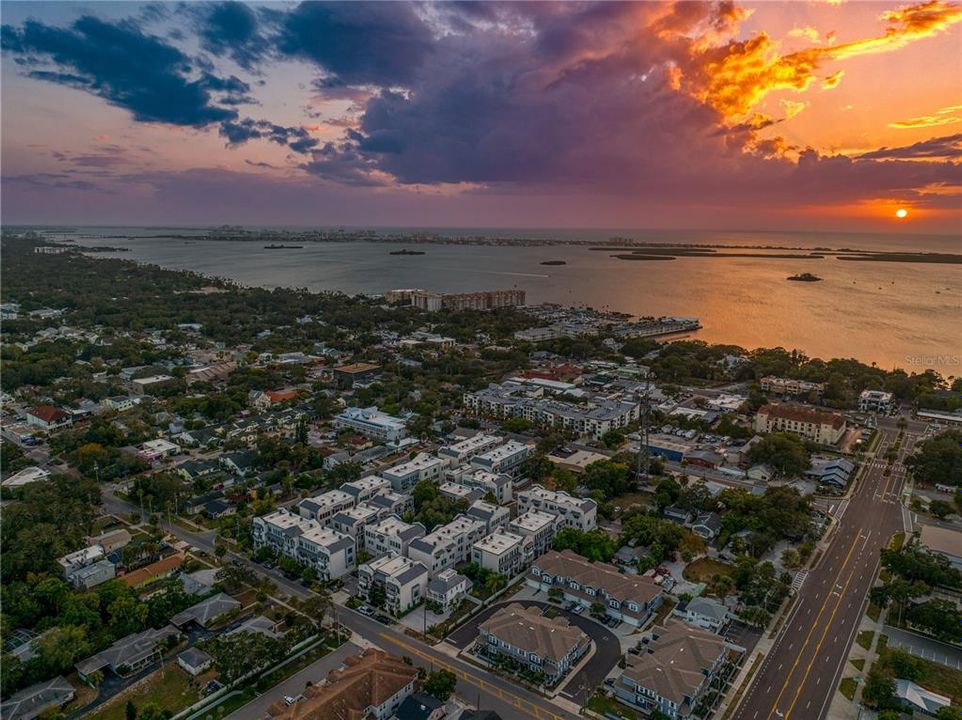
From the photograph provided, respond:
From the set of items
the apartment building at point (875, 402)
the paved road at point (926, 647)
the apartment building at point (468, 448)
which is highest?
the apartment building at point (875, 402)

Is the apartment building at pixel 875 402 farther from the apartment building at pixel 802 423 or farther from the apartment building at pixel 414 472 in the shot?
the apartment building at pixel 414 472

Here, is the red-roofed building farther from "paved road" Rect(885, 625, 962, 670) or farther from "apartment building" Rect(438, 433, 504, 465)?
"paved road" Rect(885, 625, 962, 670)

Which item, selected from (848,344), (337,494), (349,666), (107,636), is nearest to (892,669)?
(349,666)

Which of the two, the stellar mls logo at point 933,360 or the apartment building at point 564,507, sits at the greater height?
the stellar mls logo at point 933,360

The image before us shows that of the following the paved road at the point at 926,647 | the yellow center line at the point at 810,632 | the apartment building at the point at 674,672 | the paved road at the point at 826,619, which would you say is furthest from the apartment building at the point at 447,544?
the paved road at the point at 926,647

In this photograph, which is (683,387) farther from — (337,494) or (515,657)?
(515,657)

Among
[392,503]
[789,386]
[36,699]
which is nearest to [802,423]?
[789,386]

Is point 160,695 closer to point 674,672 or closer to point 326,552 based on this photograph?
point 326,552
